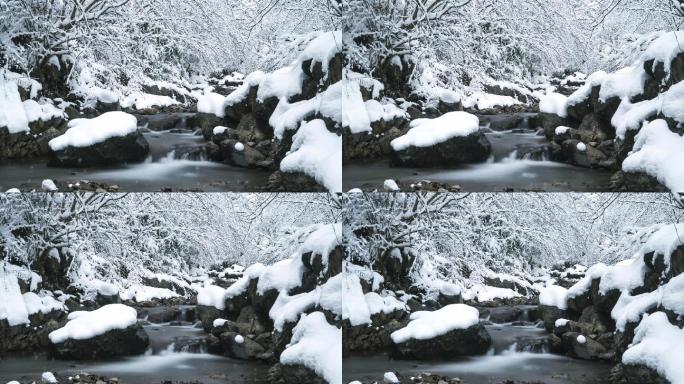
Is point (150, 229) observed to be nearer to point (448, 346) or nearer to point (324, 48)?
point (324, 48)

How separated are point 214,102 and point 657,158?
2074mm

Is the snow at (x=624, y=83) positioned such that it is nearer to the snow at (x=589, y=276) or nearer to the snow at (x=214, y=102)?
the snow at (x=589, y=276)

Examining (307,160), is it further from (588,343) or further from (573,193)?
(588,343)

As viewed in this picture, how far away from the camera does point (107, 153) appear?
4820 mm

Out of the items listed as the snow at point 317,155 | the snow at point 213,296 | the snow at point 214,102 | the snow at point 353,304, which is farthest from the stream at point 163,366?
the snow at point 214,102

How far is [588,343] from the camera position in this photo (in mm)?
5035

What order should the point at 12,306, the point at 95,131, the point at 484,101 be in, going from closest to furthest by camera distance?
the point at 95,131 → the point at 484,101 → the point at 12,306

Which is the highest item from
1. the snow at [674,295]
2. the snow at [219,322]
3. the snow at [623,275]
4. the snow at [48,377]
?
the snow at [623,275]

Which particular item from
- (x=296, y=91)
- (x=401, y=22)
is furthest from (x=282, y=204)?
(x=401, y=22)

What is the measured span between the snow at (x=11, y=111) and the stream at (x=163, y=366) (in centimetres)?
111

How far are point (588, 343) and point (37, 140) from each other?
110 inches

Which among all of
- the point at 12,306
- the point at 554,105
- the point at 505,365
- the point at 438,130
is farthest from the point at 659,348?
the point at 12,306

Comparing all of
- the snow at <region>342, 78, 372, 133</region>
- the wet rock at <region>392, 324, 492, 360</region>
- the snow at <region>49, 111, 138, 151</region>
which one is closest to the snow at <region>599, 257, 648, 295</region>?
the wet rock at <region>392, 324, 492, 360</region>

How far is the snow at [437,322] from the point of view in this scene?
4.95 metres
